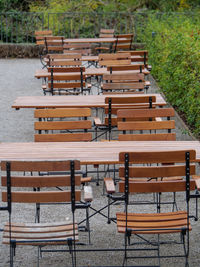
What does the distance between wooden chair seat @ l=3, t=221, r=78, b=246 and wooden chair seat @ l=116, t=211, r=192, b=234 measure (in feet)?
1.43

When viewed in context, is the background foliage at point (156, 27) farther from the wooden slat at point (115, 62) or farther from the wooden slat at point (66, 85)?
the wooden slat at point (66, 85)

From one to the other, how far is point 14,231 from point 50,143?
1.73 meters

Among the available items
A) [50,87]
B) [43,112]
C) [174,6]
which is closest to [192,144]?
[43,112]

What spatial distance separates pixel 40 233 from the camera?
518 cm

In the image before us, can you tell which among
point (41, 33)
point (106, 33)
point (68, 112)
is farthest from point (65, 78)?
point (106, 33)

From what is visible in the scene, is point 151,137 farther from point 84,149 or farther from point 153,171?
point 153,171

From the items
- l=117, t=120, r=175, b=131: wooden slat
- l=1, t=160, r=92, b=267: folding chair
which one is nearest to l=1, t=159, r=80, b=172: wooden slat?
l=1, t=160, r=92, b=267: folding chair

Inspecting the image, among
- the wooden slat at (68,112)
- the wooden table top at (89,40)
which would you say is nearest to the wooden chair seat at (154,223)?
the wooden slat at (68,112)

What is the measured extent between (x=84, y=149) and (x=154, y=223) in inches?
55.5

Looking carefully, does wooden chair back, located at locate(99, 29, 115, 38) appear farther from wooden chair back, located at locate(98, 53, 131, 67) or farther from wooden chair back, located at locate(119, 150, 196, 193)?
wooden chair back, located at locate(119, 150, 196, 193)

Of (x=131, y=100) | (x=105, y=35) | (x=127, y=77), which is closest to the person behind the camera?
(x=131, y=100)

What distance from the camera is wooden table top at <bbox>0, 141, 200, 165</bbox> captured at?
6.16m

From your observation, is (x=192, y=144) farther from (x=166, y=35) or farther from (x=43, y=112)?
(x=166, y=35)

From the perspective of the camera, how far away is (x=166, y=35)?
14.7m
